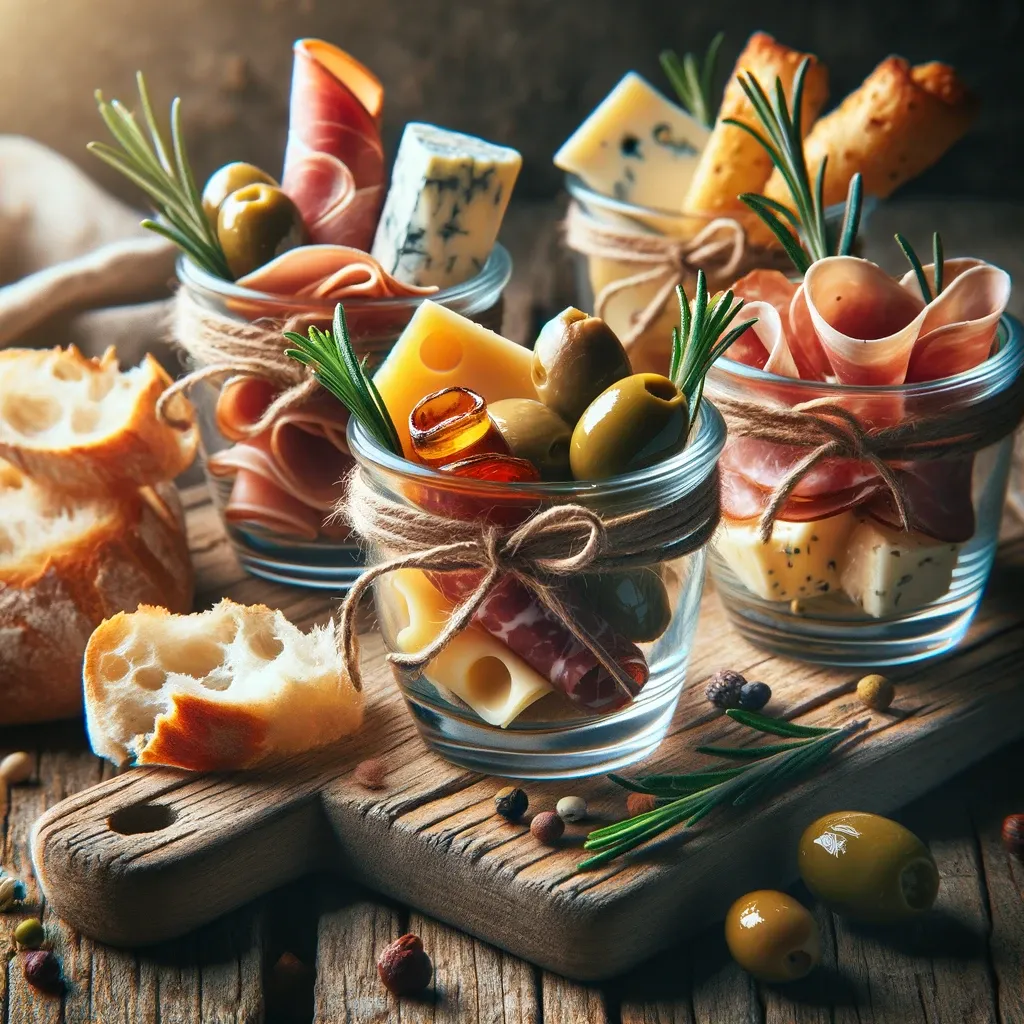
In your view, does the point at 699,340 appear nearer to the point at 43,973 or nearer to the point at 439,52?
the point at 43,973

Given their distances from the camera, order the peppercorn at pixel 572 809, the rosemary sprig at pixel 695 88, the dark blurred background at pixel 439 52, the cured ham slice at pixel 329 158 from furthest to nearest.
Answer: the dark blurred background at pixel 439 52 < the rosemary sprig at pixel 695 88 < the cured ham slice at pixel 329 158 < the peppercorn at pixel 572 809

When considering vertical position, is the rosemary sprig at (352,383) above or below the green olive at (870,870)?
above

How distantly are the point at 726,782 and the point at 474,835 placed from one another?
8.7 inches

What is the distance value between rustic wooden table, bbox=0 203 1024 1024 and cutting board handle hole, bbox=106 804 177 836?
0.09m

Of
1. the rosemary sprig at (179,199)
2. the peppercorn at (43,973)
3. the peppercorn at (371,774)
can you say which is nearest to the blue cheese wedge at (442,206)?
the rosemary sprig at (179,199)

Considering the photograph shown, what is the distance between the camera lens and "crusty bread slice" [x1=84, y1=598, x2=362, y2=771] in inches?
48.8

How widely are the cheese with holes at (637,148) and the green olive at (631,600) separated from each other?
71 centimetres

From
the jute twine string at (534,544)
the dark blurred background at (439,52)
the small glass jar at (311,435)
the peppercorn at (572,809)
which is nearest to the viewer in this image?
the jute twine string at (534,544)

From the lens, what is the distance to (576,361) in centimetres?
114

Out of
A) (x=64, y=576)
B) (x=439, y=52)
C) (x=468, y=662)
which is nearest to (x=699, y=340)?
(x=468, y=662)

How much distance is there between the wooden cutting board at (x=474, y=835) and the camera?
113 centimetres

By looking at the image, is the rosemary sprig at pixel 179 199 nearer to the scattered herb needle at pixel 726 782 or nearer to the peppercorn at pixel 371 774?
the peppercorn at pixel 371 774

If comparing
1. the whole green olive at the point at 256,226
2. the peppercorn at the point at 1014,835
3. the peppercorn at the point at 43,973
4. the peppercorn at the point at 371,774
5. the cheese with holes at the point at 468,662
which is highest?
the whole green olive at the point at 256,226

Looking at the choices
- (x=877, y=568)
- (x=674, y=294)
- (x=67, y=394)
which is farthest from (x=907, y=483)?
(x=67, y=394)
